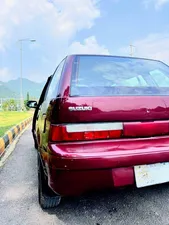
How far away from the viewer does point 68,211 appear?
228 centimetres

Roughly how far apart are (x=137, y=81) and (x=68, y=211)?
1424 mm

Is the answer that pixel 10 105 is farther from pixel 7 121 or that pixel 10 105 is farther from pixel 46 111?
pixel 46 111

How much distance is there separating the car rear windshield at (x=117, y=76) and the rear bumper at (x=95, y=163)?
1.42 ft

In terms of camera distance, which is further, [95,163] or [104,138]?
[104,138]

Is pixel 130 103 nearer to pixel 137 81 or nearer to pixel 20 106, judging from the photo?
pixel 137 81

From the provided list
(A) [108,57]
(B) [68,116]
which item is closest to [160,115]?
(B) [68,116]

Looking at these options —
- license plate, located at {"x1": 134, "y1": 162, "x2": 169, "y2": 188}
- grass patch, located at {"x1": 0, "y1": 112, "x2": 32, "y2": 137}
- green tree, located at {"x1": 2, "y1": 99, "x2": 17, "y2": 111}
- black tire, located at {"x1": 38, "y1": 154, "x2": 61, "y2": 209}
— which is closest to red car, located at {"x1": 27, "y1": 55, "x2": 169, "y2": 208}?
license plate, located at {"x1": 134, "y1": 162, "x2": 169, "y2": 188}

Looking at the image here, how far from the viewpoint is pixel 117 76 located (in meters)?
2.41

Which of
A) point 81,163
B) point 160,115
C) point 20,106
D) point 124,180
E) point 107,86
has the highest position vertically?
point 107,86

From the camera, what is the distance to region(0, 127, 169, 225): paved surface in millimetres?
2107

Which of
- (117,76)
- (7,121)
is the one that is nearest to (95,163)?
(117,76)

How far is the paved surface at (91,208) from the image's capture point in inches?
83.0

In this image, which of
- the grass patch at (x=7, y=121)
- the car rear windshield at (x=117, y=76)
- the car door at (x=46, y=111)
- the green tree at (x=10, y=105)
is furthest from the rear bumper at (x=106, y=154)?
the green tree at (x=10, y=105)

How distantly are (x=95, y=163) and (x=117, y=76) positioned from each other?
100 centimetres
